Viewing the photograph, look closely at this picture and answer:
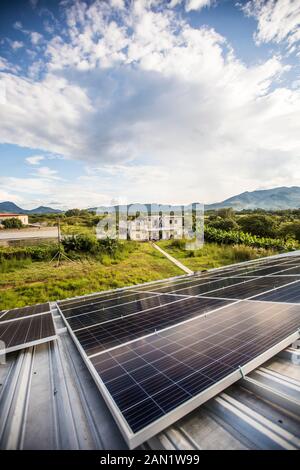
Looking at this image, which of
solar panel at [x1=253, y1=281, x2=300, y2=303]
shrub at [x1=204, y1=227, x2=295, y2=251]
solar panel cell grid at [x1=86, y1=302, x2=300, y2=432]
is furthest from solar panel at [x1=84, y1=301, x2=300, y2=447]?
shrub at [x1=204, y1=227, x2=295, y2=251]

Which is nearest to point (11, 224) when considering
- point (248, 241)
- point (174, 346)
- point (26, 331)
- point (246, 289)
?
point (26, 331)

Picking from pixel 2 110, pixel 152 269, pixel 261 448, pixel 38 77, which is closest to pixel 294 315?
pixel 261 448

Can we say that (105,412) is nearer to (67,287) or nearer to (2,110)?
(2,110)

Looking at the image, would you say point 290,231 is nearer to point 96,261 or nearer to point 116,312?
point 96,261

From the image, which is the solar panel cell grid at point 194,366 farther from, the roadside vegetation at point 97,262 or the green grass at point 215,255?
the green grass at point 215,255

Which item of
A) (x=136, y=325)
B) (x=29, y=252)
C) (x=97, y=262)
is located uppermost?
(x=29, y=252)

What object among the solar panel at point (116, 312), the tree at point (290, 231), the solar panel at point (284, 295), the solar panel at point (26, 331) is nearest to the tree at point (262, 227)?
the tree at point (290, 231)

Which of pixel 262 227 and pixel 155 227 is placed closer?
pixel 262 227
